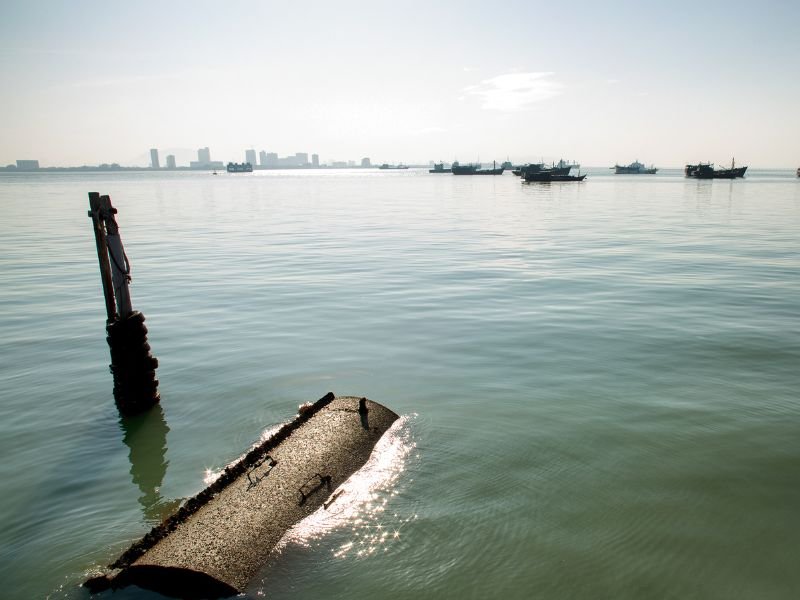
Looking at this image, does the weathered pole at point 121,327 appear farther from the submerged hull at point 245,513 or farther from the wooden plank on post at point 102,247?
the submerged hull at point 245,513

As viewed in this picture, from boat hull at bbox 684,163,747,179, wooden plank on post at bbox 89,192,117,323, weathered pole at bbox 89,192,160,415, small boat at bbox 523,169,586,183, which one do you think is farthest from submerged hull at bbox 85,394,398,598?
boat hull at bbox 684,163,747,179

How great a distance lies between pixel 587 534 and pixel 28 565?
6283 mm

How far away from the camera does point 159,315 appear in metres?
16.5

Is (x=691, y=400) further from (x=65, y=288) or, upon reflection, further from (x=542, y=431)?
(x=65, y=288)

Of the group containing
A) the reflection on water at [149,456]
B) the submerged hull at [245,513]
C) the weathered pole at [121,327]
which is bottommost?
the reflection on water at [149,456]

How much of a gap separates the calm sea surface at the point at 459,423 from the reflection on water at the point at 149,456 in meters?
0.04

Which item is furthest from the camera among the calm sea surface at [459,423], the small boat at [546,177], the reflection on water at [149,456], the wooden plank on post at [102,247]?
the small boat at [546,177]

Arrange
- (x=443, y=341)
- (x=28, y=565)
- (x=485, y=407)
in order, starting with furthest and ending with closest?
(x=443, y=341), (x=485, y=407), (x=28, y=565)

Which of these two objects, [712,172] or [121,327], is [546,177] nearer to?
[712,172]

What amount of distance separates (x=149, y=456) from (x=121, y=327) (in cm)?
241

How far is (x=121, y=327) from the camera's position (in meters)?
9.44

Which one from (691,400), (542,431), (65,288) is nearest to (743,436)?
(691,400)

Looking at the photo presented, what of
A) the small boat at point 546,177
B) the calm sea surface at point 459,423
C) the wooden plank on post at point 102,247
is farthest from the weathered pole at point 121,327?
the small boat at point 546,177

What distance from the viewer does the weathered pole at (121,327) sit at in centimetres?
923
